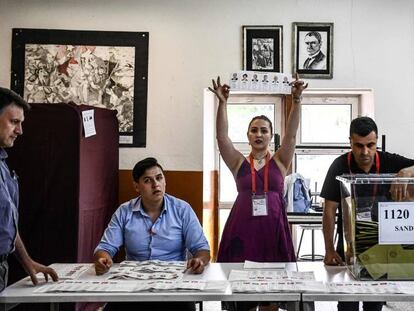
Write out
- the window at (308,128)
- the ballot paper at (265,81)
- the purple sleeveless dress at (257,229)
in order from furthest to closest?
1. the window at (308,128)
2. the ballot paper at (265,81)
3. the purple sleeveless dress at (257,229)

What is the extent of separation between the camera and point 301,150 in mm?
4906

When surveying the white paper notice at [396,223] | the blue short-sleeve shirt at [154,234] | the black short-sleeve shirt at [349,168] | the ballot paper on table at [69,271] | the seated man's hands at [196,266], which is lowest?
the ballot paper on table at [69,271]

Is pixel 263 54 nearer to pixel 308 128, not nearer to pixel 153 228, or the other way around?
pixel 308 128

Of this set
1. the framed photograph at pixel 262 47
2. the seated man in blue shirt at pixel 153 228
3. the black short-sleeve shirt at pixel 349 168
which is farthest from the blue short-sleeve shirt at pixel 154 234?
the framed photograph at pixel 262 47

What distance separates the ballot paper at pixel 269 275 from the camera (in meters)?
1.90

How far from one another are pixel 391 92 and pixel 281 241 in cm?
217

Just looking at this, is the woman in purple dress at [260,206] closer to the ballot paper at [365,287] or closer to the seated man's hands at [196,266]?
the seated man's hands at [196,266]

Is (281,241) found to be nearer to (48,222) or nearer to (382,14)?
(48,222)

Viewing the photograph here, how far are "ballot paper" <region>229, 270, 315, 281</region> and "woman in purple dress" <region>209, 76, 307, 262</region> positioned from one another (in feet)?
1.50

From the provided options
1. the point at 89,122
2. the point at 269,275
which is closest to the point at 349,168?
the point at 269,275

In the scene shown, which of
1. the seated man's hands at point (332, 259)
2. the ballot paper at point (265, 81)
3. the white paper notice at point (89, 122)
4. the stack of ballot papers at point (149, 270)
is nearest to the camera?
the stack of ballot papers at point (149, 270)

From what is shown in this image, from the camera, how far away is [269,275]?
1.96m

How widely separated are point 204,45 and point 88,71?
3.30 ft

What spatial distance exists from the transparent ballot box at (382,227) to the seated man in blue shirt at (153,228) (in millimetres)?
763
